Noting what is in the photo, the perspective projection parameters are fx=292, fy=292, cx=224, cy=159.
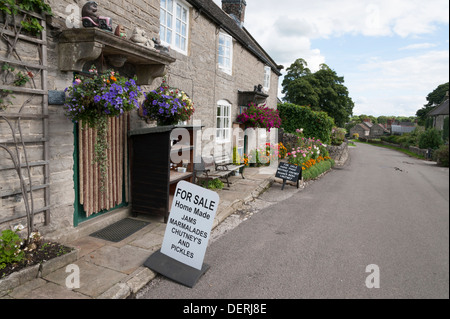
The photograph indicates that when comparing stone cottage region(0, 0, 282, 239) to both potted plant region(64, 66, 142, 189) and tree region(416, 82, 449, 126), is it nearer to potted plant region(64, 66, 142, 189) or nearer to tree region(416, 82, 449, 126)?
potted plant region(64, 66, 142, 189)

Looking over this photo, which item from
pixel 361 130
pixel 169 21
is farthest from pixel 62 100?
pixel 361 130

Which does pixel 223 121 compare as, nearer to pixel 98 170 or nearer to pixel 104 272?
pixel 98 170

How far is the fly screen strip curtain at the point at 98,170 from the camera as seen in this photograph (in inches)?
205

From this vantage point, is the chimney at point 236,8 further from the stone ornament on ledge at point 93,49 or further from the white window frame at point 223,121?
the stone ornament on ledge at point 93,49

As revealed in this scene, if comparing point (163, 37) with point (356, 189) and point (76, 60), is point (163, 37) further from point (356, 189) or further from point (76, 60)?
point (356, 189)

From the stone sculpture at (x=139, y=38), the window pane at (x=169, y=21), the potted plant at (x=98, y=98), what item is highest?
the window pane at (x=169, y=21)

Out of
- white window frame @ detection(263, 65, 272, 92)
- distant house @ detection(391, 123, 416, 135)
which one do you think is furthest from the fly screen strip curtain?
distant house @ detection(391, 123, 416, 135)

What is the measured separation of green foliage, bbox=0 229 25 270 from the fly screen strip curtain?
156 centimetres

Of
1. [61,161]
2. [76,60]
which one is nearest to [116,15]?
[76,60]

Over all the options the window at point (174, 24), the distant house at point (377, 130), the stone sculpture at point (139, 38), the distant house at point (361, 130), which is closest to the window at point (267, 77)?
the window at point (174, 24)

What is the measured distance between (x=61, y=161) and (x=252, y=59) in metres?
11.7

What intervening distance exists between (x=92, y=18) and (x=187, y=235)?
3.81m

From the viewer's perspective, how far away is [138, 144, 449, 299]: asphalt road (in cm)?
127

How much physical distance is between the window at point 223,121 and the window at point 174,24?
10.7 feet
